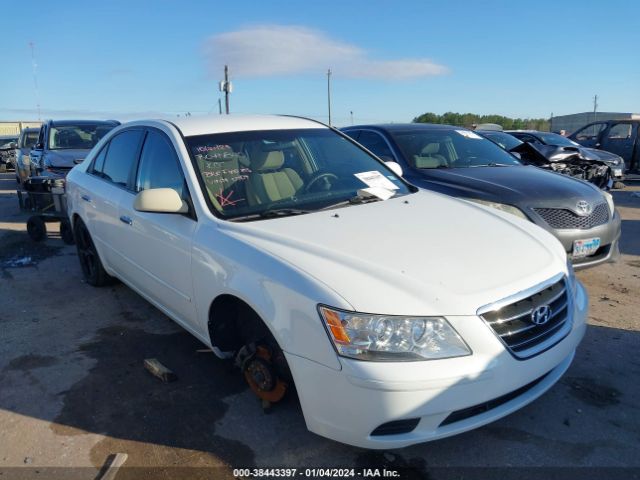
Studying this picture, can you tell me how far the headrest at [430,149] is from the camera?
5.75m

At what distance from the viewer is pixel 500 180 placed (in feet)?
16.4

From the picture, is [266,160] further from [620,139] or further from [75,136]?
[620,139]

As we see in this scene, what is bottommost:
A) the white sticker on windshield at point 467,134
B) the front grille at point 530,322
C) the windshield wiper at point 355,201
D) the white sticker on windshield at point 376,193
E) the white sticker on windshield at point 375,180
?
the front grille at point 530,322

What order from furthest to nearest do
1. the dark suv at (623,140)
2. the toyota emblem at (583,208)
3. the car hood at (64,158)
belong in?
the dark suv at (623,140), the car hood at (64,158), the toyota emblem at (583,208)

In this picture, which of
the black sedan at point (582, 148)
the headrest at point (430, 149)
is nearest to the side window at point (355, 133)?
the headrest at point (430, 149)

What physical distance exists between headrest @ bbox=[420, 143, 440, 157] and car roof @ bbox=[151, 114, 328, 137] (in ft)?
6.50

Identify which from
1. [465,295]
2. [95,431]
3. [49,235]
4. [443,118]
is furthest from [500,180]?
[443,118]

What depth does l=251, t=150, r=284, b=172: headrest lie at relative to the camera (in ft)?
11.0

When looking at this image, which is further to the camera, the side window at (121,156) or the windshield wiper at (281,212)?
the side window at (121,156)

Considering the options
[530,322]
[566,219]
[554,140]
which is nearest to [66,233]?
[566,219]

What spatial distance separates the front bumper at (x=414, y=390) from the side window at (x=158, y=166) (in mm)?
1578

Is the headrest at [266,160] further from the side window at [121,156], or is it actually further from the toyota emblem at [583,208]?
the toyota emblem at [583,208]

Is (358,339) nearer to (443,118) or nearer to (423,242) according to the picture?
(423,242)

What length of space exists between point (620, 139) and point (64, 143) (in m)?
14.5
